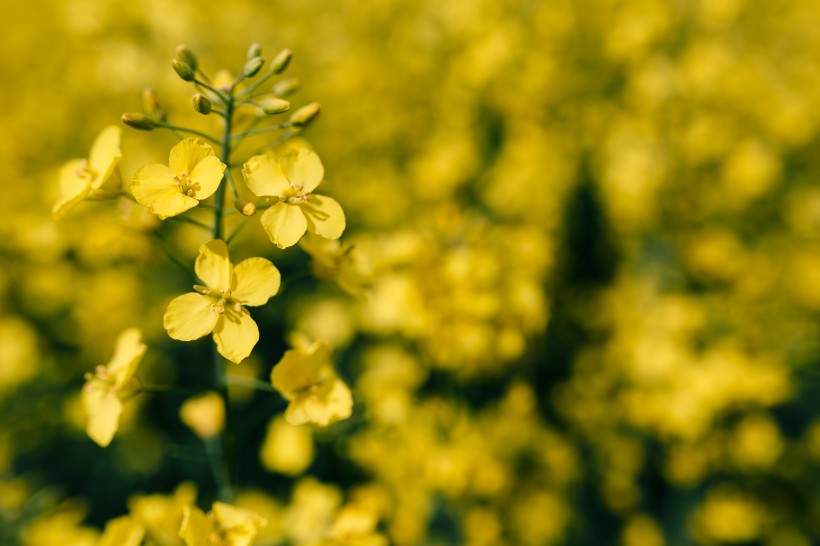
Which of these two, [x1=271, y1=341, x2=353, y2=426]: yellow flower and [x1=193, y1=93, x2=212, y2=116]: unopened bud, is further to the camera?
[x1=271, y1=341, x2=353, y2=426]: yellow flower

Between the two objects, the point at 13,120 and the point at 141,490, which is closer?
the point at 141,490

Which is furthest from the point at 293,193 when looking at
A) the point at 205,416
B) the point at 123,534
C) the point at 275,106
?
the point at 205,416

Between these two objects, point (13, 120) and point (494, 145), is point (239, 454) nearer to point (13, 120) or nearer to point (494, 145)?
point (494, 145)

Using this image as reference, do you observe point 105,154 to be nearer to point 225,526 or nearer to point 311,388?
point 311,388

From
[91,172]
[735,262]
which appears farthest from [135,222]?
[735,262]

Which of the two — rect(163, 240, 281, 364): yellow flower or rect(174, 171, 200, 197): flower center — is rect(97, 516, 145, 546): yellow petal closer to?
rect(163, 240, 281, 364): yellow flower

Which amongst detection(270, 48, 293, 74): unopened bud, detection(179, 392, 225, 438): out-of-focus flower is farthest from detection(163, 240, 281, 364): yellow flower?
detection(179, 392, 225, 438): out-of-focus flower
